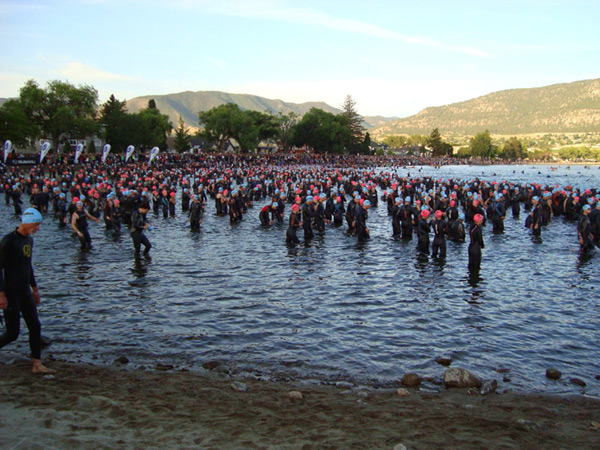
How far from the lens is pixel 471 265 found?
49.4 ft

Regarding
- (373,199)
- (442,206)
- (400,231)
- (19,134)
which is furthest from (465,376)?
(19,134)

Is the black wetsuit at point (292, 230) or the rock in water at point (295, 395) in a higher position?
the black wetsuit at point (292, 230)

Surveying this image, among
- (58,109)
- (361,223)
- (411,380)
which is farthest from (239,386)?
(58,109)

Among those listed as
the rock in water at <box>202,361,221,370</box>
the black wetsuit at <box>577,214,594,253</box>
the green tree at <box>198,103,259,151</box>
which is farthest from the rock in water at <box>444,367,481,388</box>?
the green tree at <box>198,103,259,151</box>

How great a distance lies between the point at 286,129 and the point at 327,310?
144 meters

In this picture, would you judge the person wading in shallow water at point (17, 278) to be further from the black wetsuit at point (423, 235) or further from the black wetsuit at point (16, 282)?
the black wetsuit at point (423, 235)

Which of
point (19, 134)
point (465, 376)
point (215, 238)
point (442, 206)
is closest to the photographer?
point (465, 376)

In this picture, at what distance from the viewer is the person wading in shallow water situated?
6.71m

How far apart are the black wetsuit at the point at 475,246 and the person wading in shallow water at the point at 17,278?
37.0ft

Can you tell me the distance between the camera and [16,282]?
22.3 feet

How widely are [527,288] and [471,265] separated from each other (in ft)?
5.99

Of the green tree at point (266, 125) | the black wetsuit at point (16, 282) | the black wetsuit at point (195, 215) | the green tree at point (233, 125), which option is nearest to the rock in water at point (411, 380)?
the black wetsuit at point (16, 282)

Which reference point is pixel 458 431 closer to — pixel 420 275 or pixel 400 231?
pixel 420 275

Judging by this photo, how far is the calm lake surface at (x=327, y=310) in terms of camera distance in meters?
8.67
